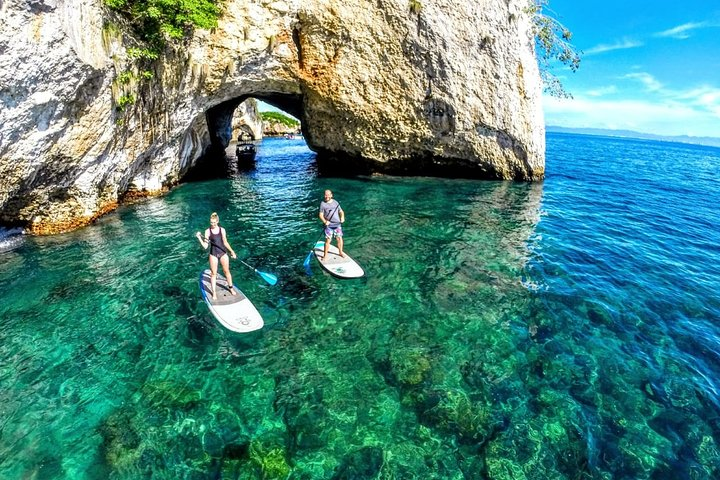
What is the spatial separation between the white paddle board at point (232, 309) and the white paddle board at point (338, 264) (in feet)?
10.7

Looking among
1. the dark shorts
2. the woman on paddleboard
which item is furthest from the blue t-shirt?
the woman on paddleboard

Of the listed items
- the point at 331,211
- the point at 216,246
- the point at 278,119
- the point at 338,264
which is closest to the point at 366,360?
the point at 338,264

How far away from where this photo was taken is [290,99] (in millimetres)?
30391

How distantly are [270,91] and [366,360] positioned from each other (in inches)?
925

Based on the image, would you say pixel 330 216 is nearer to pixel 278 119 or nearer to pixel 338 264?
pixel 338 264

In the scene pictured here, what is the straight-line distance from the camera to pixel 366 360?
9352 millimetres

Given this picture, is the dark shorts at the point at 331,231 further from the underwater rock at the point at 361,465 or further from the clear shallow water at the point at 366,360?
the underwater rock at the point at 361,465

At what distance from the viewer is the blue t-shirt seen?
13.4 metres

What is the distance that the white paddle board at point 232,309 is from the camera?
10.1 meters

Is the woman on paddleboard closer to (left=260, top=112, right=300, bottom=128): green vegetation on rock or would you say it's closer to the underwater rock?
the underwater rock

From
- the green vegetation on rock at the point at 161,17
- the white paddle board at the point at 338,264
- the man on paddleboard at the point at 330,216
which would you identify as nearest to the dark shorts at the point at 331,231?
the man on paddleboard at the point at 330,216

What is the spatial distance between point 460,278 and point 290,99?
23.3 metres

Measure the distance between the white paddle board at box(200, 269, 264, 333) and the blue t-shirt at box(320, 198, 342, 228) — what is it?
13.3 ft

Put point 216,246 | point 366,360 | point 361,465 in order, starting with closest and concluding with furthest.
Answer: point 361,465 < point 366,360 < point 216,246
